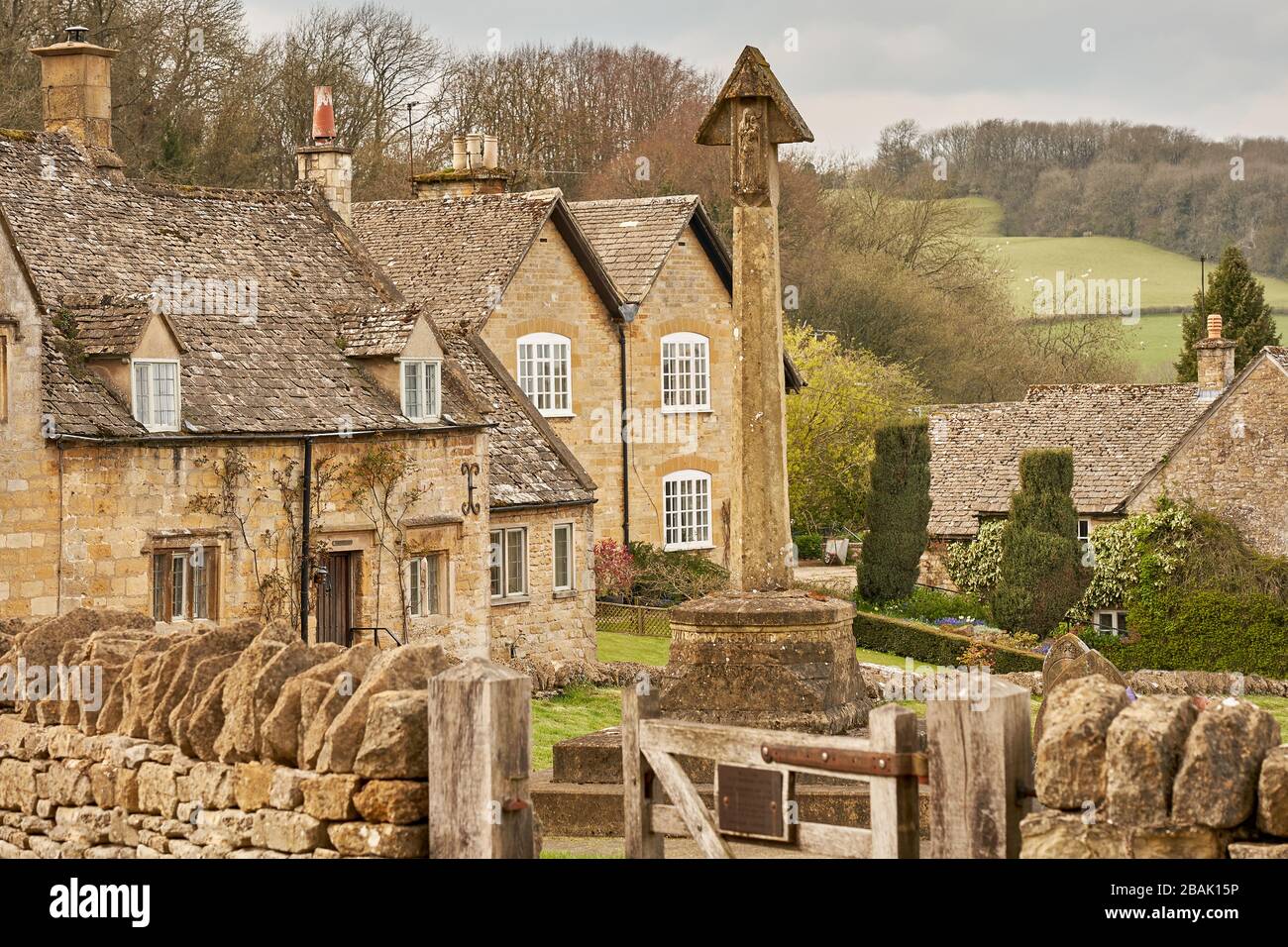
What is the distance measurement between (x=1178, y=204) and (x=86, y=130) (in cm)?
6093

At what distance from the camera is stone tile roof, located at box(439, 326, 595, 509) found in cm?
2920

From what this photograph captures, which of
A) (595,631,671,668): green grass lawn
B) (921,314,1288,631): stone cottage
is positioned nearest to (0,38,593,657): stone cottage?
(595,631,671,668): green grass lawn

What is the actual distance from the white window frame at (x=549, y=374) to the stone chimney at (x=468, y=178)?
382cm

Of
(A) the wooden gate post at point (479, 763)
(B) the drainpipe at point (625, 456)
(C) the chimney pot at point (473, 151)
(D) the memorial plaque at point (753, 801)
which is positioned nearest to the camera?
(A) the wooden gate post at point (479, 763)

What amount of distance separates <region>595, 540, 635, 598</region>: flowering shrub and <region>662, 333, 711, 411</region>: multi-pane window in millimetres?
3770

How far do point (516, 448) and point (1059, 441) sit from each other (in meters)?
20.6

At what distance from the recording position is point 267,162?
1806 inches

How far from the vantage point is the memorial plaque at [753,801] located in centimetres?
809

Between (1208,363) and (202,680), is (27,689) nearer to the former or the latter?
(202,680)

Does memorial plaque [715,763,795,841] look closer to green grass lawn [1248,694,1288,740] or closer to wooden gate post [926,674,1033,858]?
wooden gate post [926,674,1033,858]

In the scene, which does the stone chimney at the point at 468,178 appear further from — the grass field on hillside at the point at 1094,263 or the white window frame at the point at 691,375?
the grass field on hillside at the point at 1094,263

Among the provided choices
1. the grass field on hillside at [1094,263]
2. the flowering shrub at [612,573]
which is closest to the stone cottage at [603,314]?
the flowering shrub at [612,573]
